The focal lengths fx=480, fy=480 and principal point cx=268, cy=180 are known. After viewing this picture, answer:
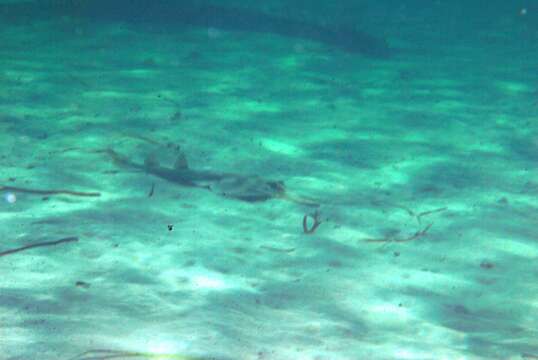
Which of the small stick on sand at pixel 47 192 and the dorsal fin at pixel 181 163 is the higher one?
the dorsal fin at pixel 181 163

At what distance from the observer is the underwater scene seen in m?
3.17

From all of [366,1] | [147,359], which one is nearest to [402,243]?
[147,359]

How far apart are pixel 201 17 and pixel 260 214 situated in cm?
1483

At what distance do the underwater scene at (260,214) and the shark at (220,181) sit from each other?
0.03 m

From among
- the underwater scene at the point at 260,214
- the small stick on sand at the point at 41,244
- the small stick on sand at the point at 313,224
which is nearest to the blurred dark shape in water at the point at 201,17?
the underwater scene at the point at 260,214

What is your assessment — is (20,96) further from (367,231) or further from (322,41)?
(322,41)

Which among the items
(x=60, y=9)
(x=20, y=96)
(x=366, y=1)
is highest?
(x=366, y=1)

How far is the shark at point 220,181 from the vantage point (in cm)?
547

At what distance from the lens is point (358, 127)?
8.48 meters

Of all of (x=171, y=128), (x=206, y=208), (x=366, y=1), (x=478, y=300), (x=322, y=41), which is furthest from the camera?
(x=366, y=1)

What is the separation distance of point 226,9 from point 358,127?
38.0 feet

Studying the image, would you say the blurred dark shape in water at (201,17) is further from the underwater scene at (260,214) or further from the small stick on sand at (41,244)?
the small stick on sand at (41,244)

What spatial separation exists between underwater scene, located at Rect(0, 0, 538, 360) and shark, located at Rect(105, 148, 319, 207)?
28 millimetres

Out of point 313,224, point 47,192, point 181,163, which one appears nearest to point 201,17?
point 181,163
